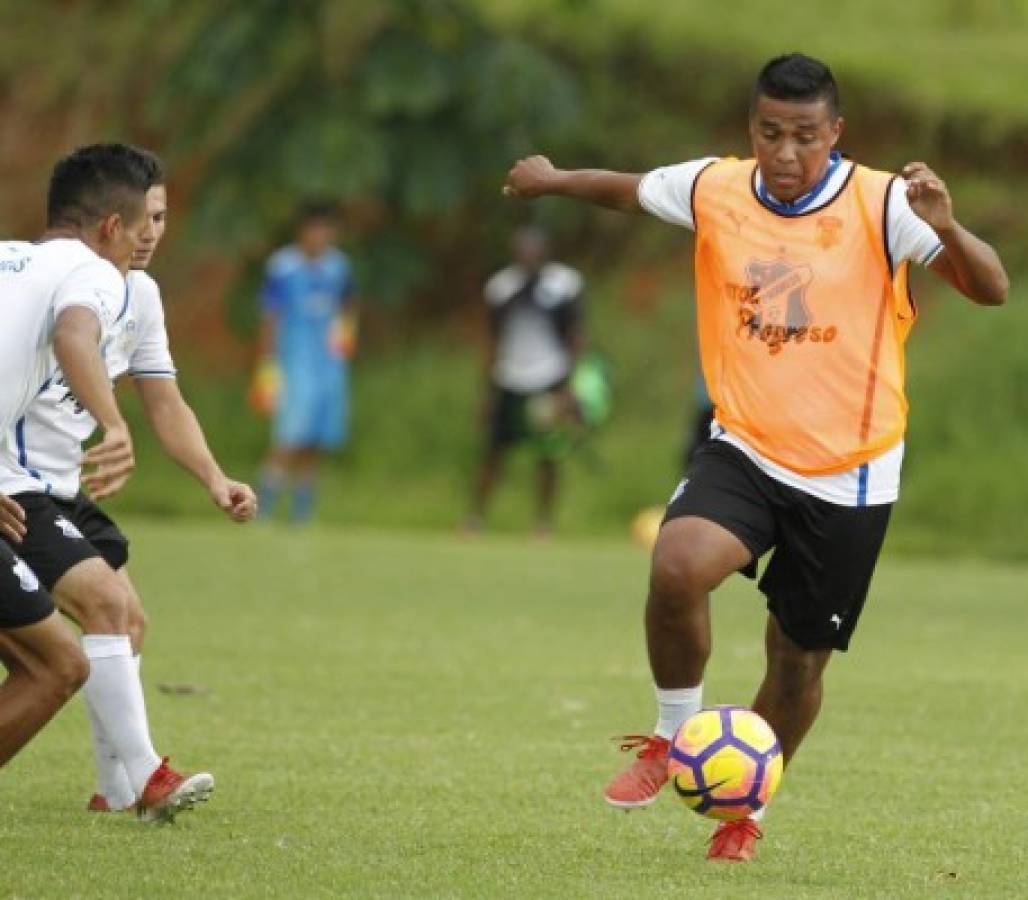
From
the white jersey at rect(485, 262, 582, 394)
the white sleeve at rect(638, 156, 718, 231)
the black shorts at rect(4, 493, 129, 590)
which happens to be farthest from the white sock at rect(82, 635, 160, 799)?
the white jersey at rect(485, 262, 582, 394)

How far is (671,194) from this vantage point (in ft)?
25.0

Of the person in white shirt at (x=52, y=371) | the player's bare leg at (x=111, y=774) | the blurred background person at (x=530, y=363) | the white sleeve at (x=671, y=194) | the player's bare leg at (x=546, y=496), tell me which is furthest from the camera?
the blurred background person at (x=530, y=363)

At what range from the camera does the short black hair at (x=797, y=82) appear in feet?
23.8

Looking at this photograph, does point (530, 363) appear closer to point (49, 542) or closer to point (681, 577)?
point (49, 542)

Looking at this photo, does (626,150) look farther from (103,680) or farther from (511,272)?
(103,680)

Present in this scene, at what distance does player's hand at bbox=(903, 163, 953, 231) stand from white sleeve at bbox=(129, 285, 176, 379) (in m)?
2.38

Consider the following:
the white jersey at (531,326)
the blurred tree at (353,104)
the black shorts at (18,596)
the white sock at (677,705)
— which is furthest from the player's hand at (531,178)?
the blurred tree at (353,104)

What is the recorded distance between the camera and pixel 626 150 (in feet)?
85.4

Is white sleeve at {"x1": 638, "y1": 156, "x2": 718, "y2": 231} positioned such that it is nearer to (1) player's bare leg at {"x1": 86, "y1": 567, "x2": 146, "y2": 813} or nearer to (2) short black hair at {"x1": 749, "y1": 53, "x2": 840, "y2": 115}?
(2) short black hair at {"x1": 749, "y1": 53, "x2": 840, "y2": 115}

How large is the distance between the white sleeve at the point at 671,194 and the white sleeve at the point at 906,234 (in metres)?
0.64

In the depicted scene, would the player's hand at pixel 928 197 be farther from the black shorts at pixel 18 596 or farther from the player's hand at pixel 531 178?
the black shorts at pixel 18 596

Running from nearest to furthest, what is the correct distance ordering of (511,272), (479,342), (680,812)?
(680,812) → (511,272) → (479,342)

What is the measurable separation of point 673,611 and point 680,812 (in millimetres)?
1192

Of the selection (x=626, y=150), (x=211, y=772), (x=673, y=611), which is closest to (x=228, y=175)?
(x=626, y=150)
